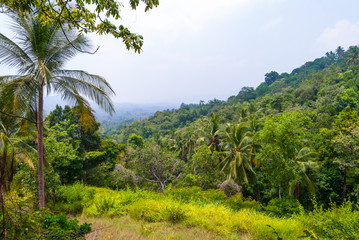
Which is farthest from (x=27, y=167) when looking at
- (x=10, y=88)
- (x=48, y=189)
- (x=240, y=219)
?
(x=240, y=219)

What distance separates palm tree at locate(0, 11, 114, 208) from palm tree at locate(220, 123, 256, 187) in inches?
378

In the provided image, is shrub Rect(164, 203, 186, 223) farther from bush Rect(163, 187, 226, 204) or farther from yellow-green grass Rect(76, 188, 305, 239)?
bush Rect(163, 187, 226, 204)

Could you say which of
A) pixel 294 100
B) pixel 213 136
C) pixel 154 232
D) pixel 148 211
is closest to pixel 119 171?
pixel 213 136

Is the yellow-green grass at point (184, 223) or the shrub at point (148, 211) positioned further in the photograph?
the shrub at point (148, 211)

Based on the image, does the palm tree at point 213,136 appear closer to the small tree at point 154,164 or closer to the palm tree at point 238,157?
the palm tree at point 238,157

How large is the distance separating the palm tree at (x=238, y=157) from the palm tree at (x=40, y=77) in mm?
9594

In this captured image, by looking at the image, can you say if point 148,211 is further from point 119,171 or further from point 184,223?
point 119,171

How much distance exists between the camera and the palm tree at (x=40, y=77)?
5.18 m

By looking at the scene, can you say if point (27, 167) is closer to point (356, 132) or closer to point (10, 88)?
point (10, 88)

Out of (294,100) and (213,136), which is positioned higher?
(294,100)

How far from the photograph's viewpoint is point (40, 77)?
16.7 feet

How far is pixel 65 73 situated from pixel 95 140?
14.5 m

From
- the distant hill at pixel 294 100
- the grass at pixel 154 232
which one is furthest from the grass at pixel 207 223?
the distant hill at pixel 294 100

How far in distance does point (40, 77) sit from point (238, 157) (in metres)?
11.3
